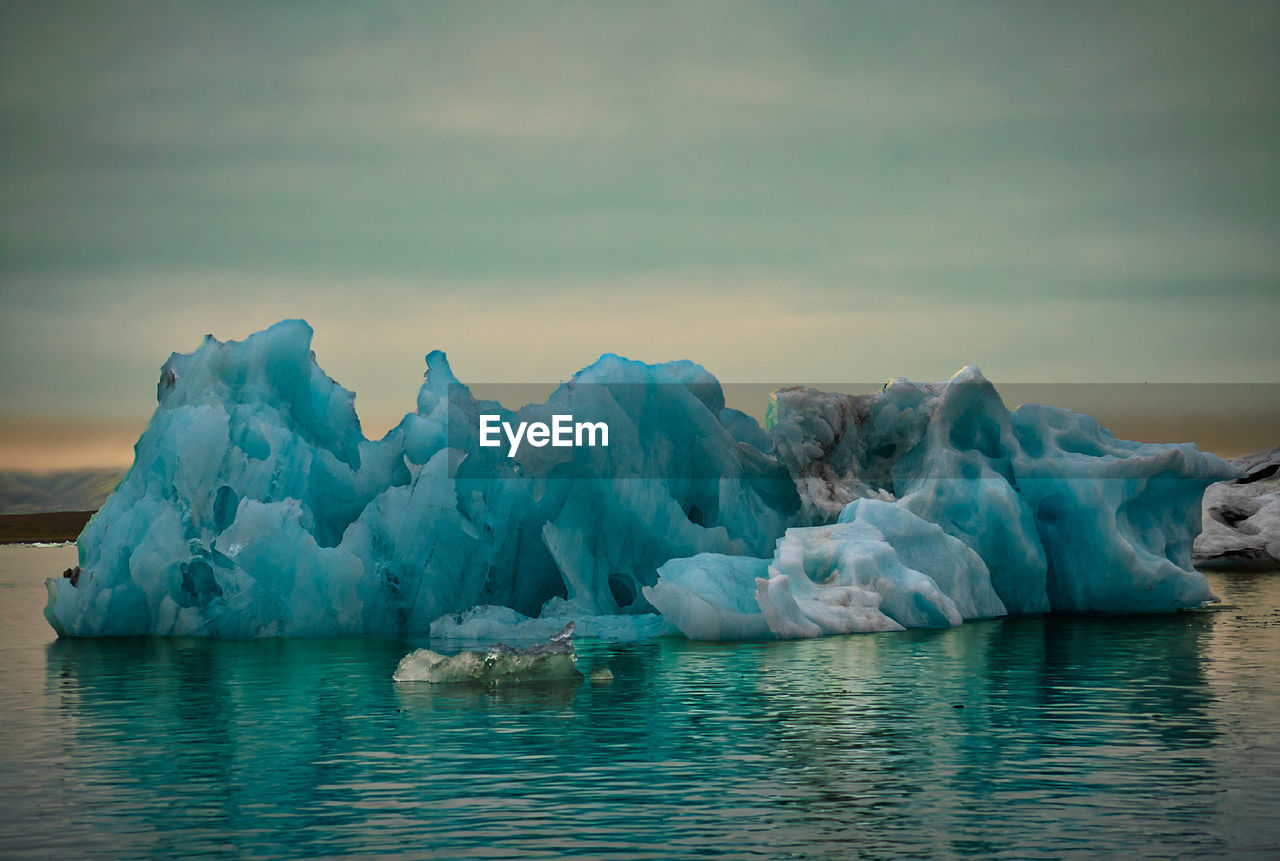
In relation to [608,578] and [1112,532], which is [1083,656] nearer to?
[1112,532]

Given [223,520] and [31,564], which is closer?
[223,520]

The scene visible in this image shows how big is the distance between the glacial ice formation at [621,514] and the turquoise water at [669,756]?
249 cm

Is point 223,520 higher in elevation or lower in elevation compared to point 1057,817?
higher

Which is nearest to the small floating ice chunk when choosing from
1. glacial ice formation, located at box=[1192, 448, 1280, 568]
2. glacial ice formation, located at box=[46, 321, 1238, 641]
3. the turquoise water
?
the turquoise water

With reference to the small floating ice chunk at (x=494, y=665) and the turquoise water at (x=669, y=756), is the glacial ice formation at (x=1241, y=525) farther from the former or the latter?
the small floating ice chunk at (x=494, y=665)

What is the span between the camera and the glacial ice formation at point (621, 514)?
24.8 meters

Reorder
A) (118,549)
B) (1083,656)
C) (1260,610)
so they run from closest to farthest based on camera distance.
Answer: (1083,656) → (118,549) → (1260,610)

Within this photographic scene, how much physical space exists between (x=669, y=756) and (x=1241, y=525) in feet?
143

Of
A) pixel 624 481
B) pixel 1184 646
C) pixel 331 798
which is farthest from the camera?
pixel 624 481

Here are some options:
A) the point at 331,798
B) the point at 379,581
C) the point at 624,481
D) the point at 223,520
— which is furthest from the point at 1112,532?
the point at 331,798

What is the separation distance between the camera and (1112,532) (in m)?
28.2

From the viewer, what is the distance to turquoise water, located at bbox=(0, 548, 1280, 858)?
10594mm

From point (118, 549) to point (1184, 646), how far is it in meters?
17.3

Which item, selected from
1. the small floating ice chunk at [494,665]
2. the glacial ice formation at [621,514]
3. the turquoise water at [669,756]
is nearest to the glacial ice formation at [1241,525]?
the glacial ice formation at [621,514]
